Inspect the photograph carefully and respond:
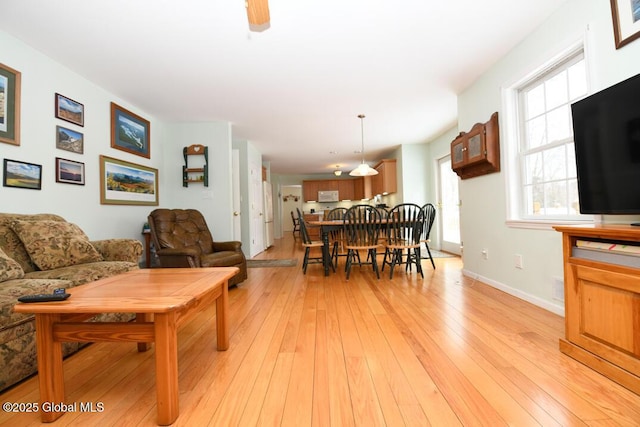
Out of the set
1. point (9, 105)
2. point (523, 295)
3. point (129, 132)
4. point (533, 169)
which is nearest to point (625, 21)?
point (533, 169)

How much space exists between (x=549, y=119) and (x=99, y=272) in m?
3.78

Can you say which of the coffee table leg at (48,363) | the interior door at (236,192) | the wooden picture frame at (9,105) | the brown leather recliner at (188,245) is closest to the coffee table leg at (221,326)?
the coffee table leg at (48,363)

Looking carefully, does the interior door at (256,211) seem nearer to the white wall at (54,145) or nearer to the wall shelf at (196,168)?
the wall shelf at (196,168)

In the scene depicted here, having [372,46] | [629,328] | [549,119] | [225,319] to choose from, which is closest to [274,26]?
[372,46]

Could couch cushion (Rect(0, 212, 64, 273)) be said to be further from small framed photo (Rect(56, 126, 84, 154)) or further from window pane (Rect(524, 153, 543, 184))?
window pane (Rect(524, 153, 543, 184))

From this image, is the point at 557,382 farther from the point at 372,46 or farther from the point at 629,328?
the point at 372,46

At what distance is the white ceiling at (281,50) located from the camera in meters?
2.12

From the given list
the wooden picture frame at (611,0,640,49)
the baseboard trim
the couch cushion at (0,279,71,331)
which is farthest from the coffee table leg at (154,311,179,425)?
the wooden picture frame at (611,0,640,49)

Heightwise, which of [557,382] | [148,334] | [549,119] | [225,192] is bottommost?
[557,382]

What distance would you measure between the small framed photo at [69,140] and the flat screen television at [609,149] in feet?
13.7

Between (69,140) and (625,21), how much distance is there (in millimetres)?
4481

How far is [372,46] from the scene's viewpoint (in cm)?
261

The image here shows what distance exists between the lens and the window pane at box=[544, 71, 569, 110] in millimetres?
2340

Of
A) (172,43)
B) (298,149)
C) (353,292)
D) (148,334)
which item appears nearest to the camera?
(148,334)
